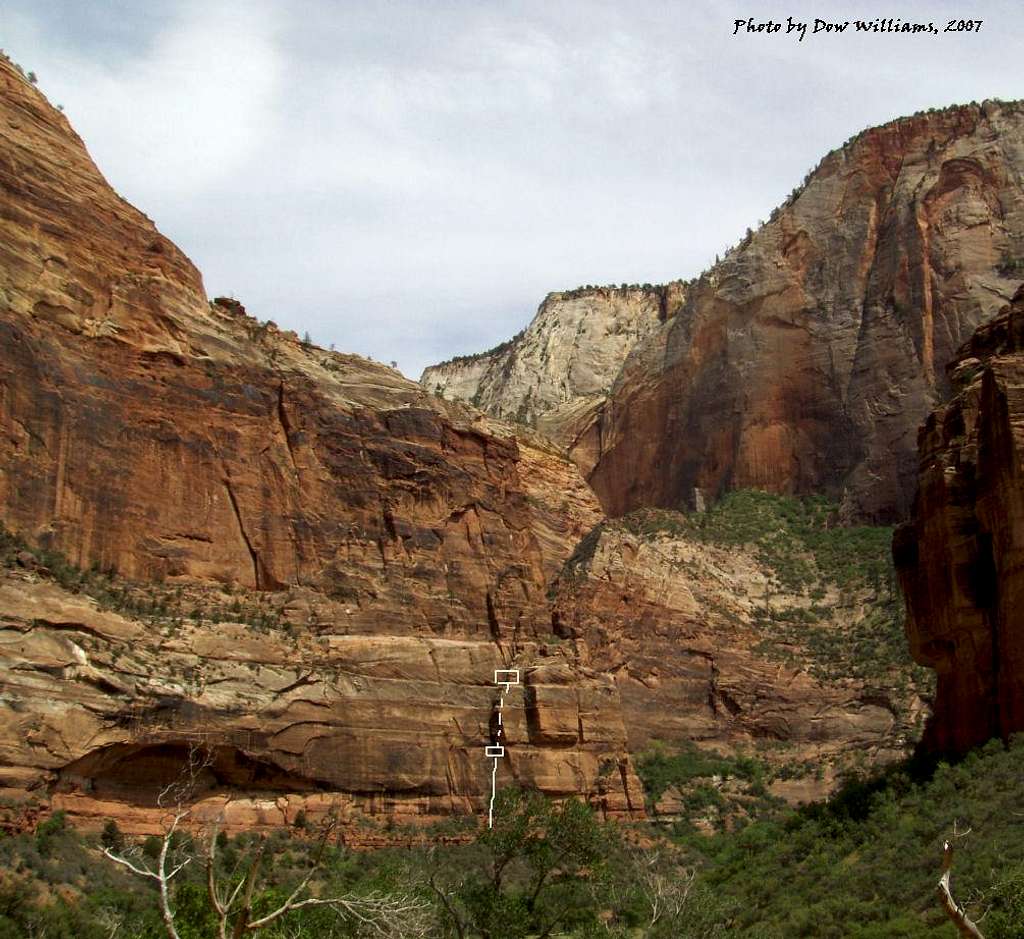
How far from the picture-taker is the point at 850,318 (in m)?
88.1

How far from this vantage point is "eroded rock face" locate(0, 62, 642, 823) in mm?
42156

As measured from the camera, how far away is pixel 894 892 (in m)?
35.3

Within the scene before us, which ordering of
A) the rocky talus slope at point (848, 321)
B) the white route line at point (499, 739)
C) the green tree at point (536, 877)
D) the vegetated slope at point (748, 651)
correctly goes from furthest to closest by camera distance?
1. the rocky talus slope at point (848, 321)
2. the vegetated slope at point (748, 651)
3. the white route line at point (499, 739)
4. the green tree at point (536, 877)

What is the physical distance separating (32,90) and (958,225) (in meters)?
56.4

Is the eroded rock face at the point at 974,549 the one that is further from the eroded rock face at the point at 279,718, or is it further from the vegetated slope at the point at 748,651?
the vegetated slope at the point at 748,651

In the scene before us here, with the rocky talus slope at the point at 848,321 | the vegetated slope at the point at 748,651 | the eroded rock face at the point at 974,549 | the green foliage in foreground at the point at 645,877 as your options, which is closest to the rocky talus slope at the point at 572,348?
the rocky talus slope at the point at 848,321

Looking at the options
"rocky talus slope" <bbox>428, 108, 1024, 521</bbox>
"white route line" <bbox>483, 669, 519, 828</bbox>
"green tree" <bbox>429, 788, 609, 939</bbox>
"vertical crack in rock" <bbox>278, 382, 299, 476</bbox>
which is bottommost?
"green tree" <bbox>429, 788, 609, 939</bbox>

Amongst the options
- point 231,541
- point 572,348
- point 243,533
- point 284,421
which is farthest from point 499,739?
point 572,348

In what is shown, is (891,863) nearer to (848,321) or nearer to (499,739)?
(499,739)

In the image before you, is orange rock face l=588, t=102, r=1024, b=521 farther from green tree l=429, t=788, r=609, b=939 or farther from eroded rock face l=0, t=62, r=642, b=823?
green tree l=429, t=788, r=609, b=939

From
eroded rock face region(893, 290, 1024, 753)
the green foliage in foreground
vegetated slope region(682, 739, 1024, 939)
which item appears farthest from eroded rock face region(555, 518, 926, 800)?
eroded rock face region(893, 290, 1024, 753)

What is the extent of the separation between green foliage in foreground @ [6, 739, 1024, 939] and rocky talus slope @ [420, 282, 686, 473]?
214ft

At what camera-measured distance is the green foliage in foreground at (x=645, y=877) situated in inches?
1255

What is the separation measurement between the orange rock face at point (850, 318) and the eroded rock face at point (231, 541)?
29.8 m
